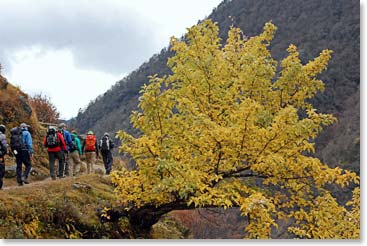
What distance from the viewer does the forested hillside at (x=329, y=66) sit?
203 ft

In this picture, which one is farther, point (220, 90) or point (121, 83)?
point (121, 83)

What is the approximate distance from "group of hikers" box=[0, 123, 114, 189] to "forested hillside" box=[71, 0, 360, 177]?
115 ft

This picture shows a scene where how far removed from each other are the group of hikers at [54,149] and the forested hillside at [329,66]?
35070 millimetres

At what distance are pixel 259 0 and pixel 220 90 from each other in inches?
3638

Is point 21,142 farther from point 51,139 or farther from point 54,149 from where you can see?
point 54,149

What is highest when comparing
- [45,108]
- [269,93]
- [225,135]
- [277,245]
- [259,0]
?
[259,0]

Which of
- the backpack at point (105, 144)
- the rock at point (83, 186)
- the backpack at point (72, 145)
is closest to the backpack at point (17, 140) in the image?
the rock at point (83, 186)

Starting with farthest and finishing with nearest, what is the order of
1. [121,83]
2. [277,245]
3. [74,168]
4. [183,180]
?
[121,83]
[74,168]
[183,180]
[277,245]

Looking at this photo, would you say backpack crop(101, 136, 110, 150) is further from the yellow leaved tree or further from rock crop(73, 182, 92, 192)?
the yellow leaved tree

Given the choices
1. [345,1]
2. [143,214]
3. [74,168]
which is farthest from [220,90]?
[345,1]

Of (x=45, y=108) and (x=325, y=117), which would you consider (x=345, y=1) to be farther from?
(x=325, y=117)

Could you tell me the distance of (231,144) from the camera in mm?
9727

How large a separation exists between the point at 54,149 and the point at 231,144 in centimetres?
643

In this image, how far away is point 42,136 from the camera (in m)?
22.0
